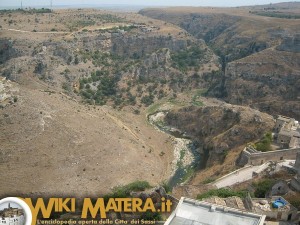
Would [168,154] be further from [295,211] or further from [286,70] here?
[286,70]

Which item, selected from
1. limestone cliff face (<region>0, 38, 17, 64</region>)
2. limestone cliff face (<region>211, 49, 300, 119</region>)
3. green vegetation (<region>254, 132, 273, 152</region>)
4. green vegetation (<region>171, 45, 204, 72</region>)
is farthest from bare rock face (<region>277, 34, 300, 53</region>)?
limestone cliff face (<region>0, 38, 17, 64</region>)

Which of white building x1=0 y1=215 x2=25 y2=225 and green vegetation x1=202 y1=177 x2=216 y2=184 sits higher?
white building x1=0 y1=215 x2=25 y2=225

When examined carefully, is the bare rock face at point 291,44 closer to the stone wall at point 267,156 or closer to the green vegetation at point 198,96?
the green vegetation at point 198,96

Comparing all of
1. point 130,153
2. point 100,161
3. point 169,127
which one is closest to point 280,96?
point 169,127

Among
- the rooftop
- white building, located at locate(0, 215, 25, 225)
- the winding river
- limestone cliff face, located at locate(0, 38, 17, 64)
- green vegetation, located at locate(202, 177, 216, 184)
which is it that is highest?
white building, located at locate(0, 215, 25, 225)

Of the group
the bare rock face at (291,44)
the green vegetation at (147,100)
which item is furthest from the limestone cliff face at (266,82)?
the green vegetation at (147,100)

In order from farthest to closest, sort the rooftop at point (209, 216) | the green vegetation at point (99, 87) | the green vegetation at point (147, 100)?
the green vegetation at point (147, 100) < the green vegetation at point (99, 87) < the rooftop at point (209, 216)

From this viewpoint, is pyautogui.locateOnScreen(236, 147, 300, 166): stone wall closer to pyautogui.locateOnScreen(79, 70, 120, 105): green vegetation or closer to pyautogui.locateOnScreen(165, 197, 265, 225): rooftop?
pyautogui.locateOnScreen(165, 197, 265, 225): rooftop
